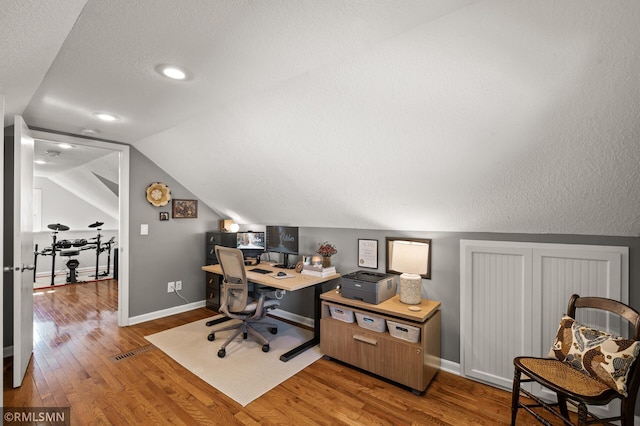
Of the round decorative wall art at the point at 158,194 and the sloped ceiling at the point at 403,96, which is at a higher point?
the sloped ceiling at the point at 403,96

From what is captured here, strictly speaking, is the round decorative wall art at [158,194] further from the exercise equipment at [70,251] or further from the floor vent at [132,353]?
the exercise equipment at [70,251]

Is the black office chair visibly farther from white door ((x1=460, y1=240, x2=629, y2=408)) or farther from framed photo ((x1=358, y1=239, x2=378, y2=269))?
white door ((x1=460, y1=240, x2=629, y2=408))

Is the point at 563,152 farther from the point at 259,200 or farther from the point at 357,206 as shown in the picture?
the point at 259,200

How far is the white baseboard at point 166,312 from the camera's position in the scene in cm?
372

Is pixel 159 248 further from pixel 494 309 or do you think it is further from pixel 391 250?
pixel 494 309

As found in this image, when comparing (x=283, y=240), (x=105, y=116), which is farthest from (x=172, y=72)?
(x=283, y=240)

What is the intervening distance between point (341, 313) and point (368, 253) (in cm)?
72

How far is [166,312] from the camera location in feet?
13.1

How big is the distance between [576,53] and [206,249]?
4.32 metres

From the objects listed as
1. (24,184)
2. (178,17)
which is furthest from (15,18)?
(24,184)

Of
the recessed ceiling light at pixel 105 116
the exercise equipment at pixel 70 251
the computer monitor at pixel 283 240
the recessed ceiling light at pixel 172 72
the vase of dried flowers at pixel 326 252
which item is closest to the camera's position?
the recessed ceiling light at pixel 172 72

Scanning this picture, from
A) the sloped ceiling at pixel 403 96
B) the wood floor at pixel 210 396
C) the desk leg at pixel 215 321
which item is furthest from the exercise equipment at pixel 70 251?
the sloped ceiling at pixel 403 96

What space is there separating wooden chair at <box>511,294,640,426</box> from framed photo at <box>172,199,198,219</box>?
3917 millimetres

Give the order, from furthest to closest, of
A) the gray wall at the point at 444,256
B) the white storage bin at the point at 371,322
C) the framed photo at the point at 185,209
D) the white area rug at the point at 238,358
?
the framed photo at the point at 185,209
the white storage bin at the point at 371,322
the white area rug at the point at 238,358
the gray wall at the point at 444,256
